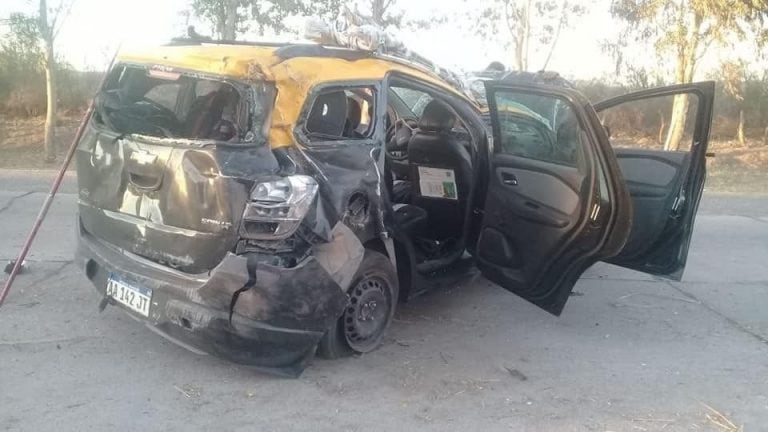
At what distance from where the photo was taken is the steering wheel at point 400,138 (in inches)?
252

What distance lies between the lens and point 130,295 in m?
4.29

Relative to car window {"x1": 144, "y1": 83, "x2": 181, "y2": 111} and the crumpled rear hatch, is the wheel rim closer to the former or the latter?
the crumpled rear hatch

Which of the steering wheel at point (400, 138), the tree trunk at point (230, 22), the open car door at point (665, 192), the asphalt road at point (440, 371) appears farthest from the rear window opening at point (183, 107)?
the tree trunk at point (230, 22)

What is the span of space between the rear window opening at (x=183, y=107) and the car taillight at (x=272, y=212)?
0.31 m

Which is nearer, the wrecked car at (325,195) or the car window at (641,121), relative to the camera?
the wrecked car at (325,195)

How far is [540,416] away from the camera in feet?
13.5

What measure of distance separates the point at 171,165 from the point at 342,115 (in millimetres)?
1124

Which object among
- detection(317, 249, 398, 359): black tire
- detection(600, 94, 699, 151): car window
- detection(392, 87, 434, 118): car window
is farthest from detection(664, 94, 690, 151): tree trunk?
detection(317, 249, 398, 359): black tire

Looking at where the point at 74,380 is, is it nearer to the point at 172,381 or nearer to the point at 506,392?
the point at 172,381

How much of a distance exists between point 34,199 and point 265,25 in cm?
1245

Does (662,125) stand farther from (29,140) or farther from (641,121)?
(29,140)

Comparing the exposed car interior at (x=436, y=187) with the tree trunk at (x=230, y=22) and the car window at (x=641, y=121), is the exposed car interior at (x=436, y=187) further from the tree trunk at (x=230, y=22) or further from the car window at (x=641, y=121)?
the car window at (x=641, y=121)

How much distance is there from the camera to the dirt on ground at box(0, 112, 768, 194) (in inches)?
537

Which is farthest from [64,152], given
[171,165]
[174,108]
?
[171,165]
